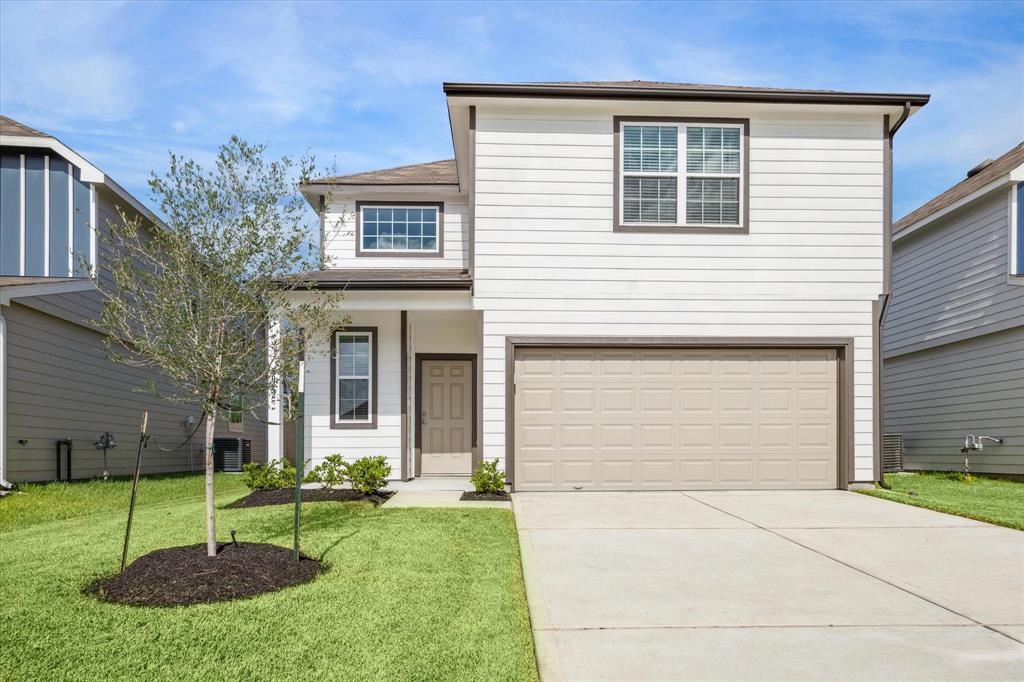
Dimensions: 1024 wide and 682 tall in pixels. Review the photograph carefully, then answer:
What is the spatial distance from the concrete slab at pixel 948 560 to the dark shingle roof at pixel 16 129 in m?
15.4

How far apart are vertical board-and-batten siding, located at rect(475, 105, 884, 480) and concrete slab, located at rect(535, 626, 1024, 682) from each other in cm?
711

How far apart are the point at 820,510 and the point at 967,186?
33.1 ft

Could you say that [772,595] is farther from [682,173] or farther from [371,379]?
[371,379]

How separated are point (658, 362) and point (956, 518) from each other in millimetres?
4251

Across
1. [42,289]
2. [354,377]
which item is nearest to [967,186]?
[354,377]

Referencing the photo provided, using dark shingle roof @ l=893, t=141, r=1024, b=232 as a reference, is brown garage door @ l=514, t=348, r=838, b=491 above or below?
below

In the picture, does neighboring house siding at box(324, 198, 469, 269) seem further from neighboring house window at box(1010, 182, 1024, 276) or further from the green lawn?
neighboring house window at box(1010, 182, 1024, 276)

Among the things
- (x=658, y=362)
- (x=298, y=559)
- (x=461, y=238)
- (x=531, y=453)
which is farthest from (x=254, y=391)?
(x=461, y=238)

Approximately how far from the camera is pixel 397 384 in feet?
44.0

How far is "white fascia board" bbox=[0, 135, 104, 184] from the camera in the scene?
15453mm

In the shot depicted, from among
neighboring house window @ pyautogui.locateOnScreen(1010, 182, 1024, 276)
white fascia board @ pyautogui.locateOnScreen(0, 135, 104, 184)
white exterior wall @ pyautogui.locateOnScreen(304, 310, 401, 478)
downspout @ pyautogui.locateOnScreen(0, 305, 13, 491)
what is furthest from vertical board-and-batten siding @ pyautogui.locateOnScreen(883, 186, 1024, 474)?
white fascia board @ pyautogui.locateOnScreen(0, 135, 104, 184)

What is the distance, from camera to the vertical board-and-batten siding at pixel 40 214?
1562cm

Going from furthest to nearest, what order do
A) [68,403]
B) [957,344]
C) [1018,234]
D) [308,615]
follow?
[957,344]
[68,403]
[1018,234]
[308,615]

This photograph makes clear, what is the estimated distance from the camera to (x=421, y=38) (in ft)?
45.4
